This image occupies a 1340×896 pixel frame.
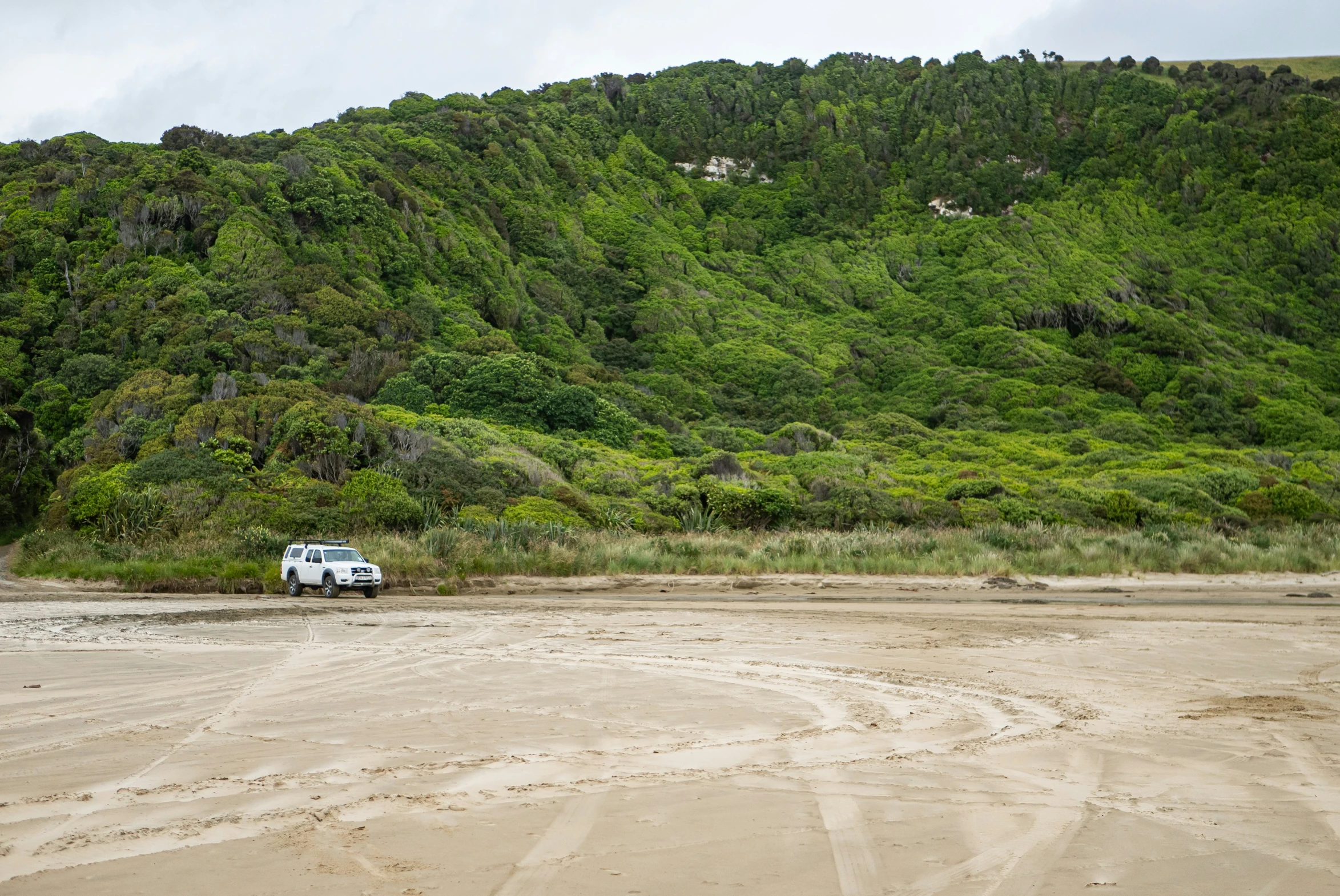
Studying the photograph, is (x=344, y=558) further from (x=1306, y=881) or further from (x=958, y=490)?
(x=958, y=490)

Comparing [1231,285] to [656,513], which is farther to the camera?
[1231,285]

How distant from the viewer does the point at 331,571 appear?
2425 centimetres

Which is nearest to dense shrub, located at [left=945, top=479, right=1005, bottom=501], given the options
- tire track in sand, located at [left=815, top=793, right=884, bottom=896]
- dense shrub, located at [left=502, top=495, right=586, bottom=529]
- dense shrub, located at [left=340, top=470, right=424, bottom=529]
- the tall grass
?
the tall grass

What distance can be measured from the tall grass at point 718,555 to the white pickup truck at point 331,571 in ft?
4.86

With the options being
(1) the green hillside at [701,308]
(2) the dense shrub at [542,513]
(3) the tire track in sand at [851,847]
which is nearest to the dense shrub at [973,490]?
(1) the green hillside at [701,308]

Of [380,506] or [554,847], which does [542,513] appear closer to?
[380,506]

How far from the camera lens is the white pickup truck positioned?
954 inches

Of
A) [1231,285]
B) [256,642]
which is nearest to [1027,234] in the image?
[1231,285]

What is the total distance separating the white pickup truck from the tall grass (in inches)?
58.3

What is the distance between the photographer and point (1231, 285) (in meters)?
108

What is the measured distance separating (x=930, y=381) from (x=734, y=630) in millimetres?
81420

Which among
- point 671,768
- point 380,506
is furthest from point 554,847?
point 380,506

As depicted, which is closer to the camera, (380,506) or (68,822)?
(68,822)

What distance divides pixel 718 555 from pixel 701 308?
76.2m
